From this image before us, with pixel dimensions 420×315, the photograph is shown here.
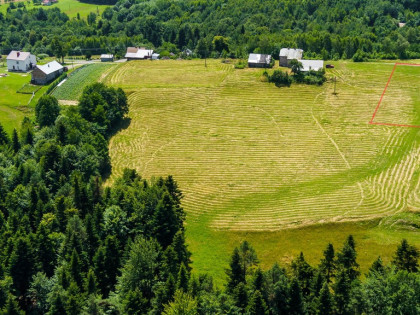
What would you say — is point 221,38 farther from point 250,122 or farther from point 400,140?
point 400,140

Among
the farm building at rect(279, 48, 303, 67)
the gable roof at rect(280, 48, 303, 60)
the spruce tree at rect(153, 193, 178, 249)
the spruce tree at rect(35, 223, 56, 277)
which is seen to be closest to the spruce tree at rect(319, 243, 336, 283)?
the spruce tree at rect(153, 193, 178, 249)

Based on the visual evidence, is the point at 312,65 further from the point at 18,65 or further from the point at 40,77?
the point at 18,65

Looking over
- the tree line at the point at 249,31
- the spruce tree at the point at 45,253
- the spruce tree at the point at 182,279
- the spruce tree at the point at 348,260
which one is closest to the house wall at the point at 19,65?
the tree line at the point at 249,31

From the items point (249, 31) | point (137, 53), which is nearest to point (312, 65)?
point (249, 31)

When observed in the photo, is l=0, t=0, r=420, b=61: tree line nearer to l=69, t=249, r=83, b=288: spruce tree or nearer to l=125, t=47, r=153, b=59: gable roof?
l=125, t=47, r=153, b=59: gable roof

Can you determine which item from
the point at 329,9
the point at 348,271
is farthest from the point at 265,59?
the point at 348,271
